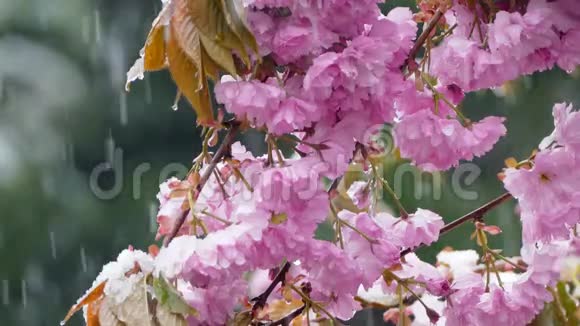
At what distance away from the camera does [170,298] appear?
634 mm

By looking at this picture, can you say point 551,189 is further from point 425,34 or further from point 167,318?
point 167,318

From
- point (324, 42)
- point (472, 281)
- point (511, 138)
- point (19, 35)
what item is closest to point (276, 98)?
point (324, 42)

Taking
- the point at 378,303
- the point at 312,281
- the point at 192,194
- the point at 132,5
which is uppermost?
the point at 192,194

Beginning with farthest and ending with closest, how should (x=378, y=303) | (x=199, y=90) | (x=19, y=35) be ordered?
1. (x=19, y=35)
2. (x=378, y=303)
3. (x=199, y=90)

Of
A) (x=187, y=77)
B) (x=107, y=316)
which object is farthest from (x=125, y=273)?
(x=187, y=77)

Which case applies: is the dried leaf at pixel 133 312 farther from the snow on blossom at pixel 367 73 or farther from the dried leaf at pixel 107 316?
the snow on blossom at pixel 367 73

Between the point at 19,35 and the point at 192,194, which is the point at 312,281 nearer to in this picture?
the point at 192,194

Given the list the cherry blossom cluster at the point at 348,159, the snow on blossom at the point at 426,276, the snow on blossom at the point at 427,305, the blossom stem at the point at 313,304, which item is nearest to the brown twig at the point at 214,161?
the cherry blossom cluster at the point at 348,159

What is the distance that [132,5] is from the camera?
3518 millimetres

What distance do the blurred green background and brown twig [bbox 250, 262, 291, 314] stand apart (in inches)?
77.5

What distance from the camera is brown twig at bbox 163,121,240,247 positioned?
0.67m

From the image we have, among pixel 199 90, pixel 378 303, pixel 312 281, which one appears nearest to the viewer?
pixel 199 90

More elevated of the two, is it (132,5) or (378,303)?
(378,303)

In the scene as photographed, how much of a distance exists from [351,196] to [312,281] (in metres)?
0.12
